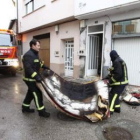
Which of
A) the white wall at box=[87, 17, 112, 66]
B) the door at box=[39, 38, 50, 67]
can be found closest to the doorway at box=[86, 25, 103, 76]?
the white wall at box=[87, 17, 112, 66]

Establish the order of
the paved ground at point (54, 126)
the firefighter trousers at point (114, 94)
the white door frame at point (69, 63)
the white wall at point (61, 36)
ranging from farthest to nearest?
the white door frame at point (69, 63), the white wall at point (61, 36), the firefighter trousers at point (114, 94), the paved ground at point (54, 126)

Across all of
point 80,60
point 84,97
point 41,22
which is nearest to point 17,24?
point 41,22

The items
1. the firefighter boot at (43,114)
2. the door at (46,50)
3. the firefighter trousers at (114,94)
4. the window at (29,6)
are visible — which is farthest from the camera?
the window at (29,6)

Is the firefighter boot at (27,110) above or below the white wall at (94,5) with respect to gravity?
below

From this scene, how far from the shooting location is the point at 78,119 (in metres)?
3.86

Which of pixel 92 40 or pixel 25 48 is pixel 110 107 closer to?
pixel 92 40

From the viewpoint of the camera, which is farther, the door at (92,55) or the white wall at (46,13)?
the white wall at (46,13)

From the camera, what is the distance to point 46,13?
36.0 ft

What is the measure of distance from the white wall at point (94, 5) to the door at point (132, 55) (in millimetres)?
1616

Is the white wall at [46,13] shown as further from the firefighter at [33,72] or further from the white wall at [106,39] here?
the firefighter at [33,72]

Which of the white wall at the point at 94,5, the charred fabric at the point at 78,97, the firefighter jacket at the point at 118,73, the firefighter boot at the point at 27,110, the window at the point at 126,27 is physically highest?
the white wall at the point at 94,5

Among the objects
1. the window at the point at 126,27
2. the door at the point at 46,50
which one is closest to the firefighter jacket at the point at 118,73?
the window at the point at 126,27

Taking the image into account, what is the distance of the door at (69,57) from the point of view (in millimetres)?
10445

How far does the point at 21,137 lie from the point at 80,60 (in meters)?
6.51
